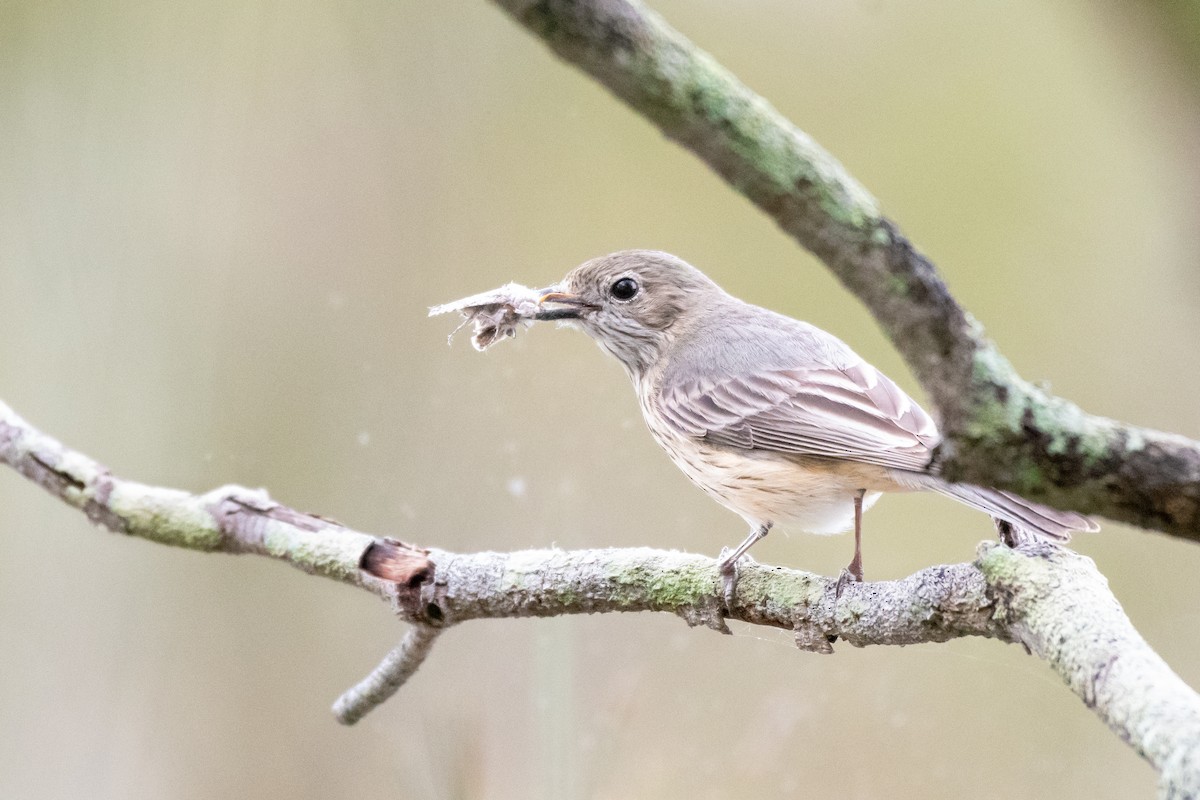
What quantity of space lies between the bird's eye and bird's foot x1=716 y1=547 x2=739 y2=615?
3.43ft

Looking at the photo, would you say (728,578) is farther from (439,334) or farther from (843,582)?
(439,334)

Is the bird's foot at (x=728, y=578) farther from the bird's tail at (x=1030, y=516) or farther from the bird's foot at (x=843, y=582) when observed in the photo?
the bird's tail at (x=1030, y=516)

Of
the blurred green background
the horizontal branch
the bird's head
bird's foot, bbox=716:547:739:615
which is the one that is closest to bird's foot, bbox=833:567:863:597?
bird's foot, bbox=716:547:739:615

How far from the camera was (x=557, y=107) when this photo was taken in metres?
4.10

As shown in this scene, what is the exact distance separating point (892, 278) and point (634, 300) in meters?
2.02

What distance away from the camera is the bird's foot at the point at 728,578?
2057 millimetres

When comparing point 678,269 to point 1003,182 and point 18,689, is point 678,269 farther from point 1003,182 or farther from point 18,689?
point 18,689

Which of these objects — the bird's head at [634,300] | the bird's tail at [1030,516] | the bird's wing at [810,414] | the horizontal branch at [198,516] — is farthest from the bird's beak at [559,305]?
the bird's tail at [1030,516]

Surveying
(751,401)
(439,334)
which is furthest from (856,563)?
(439,334)

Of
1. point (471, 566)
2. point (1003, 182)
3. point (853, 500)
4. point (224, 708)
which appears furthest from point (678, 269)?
point (224, 708)

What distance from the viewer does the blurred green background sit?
3.82 m

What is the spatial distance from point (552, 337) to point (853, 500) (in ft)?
5.91

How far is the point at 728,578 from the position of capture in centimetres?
208

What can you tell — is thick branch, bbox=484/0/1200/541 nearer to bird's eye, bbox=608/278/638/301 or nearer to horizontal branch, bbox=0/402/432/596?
horizontal branch, bbox=0/402/432/596
